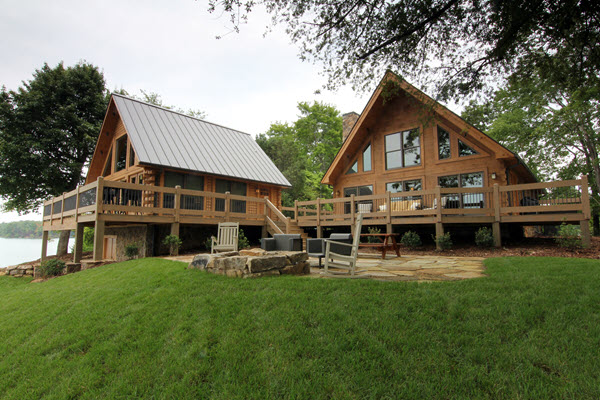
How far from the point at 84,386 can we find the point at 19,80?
2380cm

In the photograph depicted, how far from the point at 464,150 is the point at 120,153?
53.7 feet

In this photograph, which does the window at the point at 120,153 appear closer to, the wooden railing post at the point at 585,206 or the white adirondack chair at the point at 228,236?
the white adirondack chair at the point at 228,236

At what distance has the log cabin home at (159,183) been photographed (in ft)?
34.1

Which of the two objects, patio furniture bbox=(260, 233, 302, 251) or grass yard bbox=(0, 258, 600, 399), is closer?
grass yard bbox=(0, 258, 600, 399)

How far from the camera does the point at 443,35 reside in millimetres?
6316

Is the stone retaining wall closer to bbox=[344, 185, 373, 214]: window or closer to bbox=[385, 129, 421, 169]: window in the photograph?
bbox=[344, 185, 373, 214]: window

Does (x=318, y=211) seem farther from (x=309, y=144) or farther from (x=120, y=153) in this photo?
(x=309, y=144)

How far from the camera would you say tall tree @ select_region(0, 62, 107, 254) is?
18203mm

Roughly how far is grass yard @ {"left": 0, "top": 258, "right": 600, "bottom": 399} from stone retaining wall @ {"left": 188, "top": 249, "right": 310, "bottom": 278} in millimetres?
463

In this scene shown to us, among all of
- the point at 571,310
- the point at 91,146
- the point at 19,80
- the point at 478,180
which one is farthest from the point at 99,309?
the point at 19,80

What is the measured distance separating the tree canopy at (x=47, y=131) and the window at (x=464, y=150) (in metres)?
20.8

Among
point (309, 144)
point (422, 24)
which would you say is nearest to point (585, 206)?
point (422, 24)

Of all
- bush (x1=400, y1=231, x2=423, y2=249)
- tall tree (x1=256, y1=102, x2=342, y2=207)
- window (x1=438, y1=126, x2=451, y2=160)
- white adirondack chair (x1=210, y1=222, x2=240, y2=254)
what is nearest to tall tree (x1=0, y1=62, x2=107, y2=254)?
tall tree (x1=256, y1=102, x2=342, y2=207)

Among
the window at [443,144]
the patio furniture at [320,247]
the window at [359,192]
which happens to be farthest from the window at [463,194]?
the patio furniture at [320,247]
